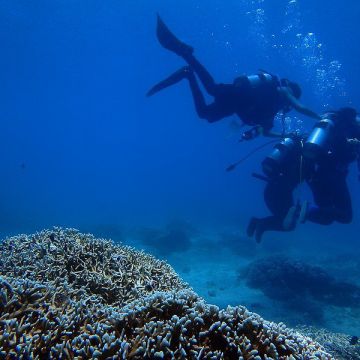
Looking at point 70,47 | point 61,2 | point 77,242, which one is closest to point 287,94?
point 77,242

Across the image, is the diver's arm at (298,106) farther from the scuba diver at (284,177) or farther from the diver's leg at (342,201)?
the diver's leg at (342,201)

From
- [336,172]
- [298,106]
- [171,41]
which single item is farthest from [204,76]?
[336,172]

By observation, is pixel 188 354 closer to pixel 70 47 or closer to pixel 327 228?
pixel 327 228

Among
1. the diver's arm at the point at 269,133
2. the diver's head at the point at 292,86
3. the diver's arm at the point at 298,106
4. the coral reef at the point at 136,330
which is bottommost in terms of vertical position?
the coral reef at the point at 136,330

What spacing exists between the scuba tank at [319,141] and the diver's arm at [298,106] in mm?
1006

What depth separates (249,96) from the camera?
11.0 meters

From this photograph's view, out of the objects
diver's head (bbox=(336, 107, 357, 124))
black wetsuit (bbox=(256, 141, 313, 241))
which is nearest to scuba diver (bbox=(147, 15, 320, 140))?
diver's head (bbox=(336, 107, 357, 124))

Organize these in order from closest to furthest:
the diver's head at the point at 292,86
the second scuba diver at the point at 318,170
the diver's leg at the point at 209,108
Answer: the second scuba diver at the point at 318,170
the diver's head at the point at 292,86
the diver's leg at the point at 209,108

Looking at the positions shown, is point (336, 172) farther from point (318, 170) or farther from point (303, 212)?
point (303, 212)

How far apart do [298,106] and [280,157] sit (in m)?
2.05

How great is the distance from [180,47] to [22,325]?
11487 mm

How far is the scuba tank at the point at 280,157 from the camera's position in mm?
10039

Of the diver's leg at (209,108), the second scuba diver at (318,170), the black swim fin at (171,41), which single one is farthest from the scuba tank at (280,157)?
the black swim fin at (171,41)

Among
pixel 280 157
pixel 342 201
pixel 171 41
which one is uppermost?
pixel 171 41
